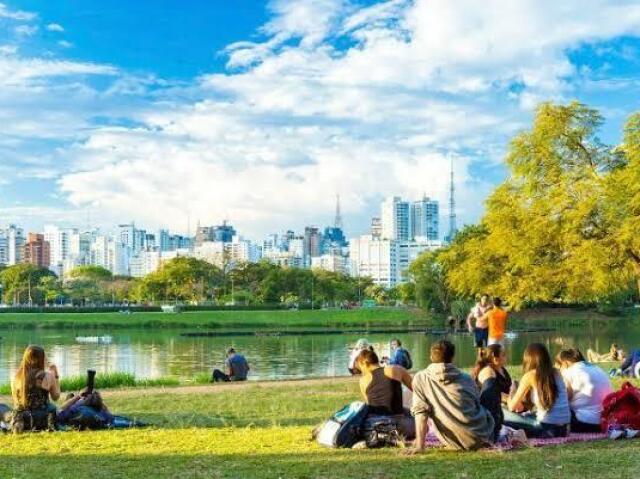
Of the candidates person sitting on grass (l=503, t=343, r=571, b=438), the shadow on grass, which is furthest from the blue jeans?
the shadow on grass

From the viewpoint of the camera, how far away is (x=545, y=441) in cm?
905

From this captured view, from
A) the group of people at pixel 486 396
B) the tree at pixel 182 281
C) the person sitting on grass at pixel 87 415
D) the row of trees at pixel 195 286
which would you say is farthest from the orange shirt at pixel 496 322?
the tree at pixel 182 281

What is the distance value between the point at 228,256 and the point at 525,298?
94914 millimetres

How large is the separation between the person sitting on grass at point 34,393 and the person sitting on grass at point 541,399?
221 inches

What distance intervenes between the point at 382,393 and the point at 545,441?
1.81m

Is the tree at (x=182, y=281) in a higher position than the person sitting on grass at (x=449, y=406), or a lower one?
higher

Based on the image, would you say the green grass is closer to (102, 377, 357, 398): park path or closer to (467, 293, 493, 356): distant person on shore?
(102, 377, 357, 398): park path

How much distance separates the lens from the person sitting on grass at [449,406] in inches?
334

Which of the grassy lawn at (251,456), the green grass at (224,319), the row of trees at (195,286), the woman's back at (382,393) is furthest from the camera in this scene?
the row of trees at (195,286)

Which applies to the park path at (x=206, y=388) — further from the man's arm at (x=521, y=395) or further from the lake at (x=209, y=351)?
the man's arm at (x=521, y=395)

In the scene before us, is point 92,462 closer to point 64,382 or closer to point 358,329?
point 64,382

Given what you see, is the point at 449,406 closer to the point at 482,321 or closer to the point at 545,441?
the point at 545,441

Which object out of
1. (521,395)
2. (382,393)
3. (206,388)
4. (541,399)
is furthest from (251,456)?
(206,388)

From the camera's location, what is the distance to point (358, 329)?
7456cm
